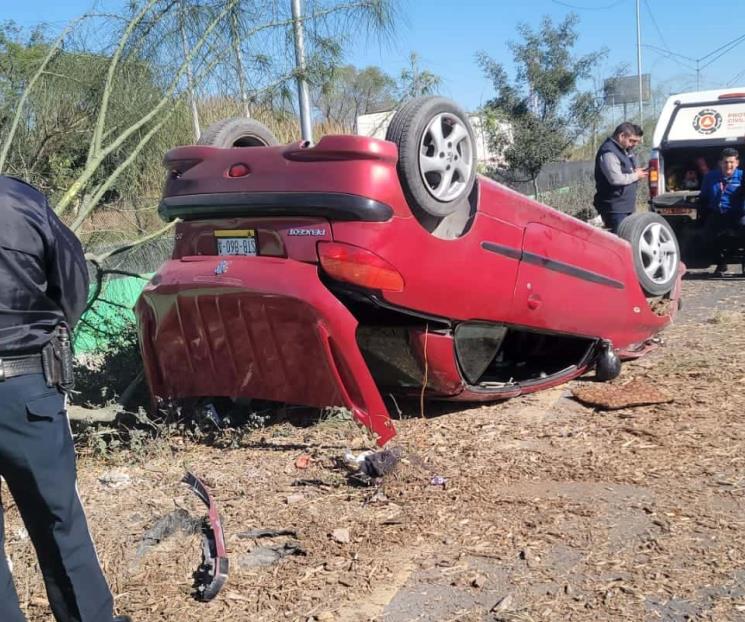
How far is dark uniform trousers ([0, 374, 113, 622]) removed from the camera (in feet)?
9.35

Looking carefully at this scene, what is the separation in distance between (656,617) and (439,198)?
2408 millimetres

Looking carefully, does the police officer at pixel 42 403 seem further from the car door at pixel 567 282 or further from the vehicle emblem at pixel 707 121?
the vehicle emblem at pixel 707 121

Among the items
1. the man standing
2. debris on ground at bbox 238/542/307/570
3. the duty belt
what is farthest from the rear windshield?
the duty belt

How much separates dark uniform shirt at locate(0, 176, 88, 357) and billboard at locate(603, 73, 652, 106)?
1947cm

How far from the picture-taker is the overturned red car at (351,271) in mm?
4445

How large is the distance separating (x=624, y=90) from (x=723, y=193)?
14.6m

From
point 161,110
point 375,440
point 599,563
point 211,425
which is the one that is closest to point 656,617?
point 599,563

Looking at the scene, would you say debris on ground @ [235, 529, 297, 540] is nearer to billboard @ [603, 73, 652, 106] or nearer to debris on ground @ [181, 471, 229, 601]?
debris on ground @ [181, 471, 229, 601]

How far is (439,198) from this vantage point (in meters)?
4.67

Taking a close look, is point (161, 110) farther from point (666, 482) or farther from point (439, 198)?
point (666, 482)

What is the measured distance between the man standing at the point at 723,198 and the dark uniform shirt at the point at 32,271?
30.1 feet

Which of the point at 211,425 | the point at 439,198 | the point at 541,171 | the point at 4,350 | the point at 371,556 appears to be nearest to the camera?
the point at 4,350

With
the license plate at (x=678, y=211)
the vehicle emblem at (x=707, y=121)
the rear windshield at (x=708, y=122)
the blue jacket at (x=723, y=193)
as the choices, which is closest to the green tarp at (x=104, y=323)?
the blue jacket at (x=723, y=193)

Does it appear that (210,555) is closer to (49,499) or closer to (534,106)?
(49,499)
